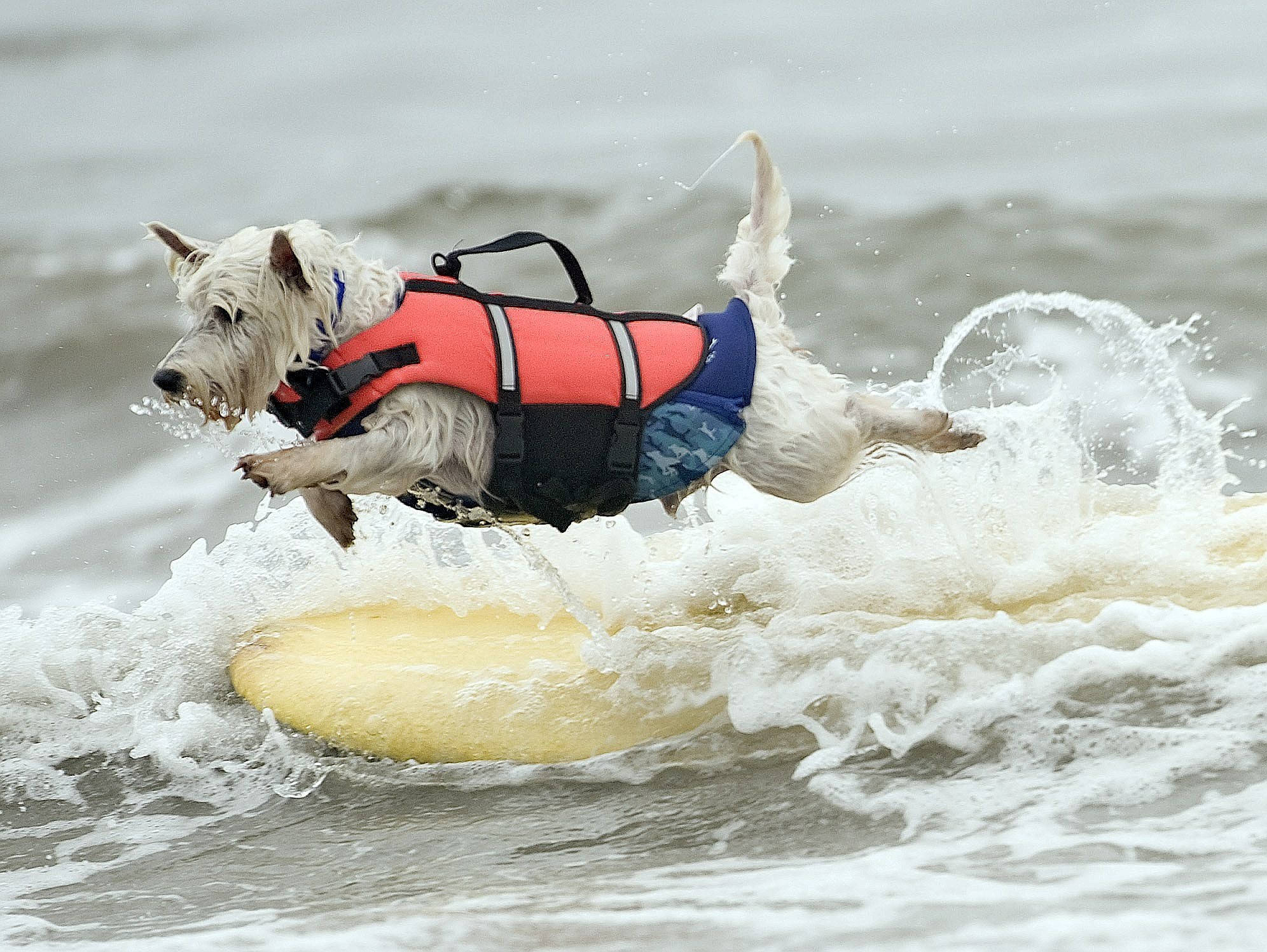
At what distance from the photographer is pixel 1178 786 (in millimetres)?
3240

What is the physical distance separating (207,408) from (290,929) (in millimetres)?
1180

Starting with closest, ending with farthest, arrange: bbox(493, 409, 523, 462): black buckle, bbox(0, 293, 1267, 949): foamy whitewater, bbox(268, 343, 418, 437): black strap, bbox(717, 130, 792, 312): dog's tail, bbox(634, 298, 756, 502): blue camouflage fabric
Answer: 1. bbox(0, 293, 1267, 949): foamy whitewater
2. bbox(268, 343, 418, 437): black strap
3. bbox(493, 409, 523, 462): black buckle
4. bbox(634, 298, 756, 502): blue camouflage fabric
5. bbox(717, 130, 792, 312): dog's tail

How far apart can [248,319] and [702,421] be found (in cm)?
113

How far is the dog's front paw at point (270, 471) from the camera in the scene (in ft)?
10.6

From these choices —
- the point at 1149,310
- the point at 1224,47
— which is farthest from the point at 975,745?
the point at 1224,47

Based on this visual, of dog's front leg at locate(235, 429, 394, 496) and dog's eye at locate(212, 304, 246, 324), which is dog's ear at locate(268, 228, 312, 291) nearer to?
dog's eye at locate(212, 304, 246, 324)

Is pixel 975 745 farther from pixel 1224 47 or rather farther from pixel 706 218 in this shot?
pixel 1224 47

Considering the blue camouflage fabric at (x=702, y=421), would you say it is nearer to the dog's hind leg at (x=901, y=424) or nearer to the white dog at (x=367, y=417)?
the white dog at (x=367, y=417)

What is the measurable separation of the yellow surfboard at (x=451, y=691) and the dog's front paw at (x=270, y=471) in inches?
44.5

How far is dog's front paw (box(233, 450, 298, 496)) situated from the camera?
3.24 m

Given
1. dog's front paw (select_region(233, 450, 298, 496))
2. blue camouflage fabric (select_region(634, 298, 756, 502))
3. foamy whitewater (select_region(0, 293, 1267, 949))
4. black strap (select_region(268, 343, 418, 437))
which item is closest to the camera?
foamy whitewater (select_region(0, 293, 1267, 949))

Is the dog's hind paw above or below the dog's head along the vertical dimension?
below

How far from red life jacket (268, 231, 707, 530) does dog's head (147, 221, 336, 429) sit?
11cm

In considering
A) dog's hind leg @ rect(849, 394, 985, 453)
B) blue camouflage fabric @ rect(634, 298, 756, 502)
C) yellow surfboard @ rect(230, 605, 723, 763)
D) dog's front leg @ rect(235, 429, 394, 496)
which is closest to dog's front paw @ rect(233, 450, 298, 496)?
dog's front leg @ rect(235, 429, 394, 496)
